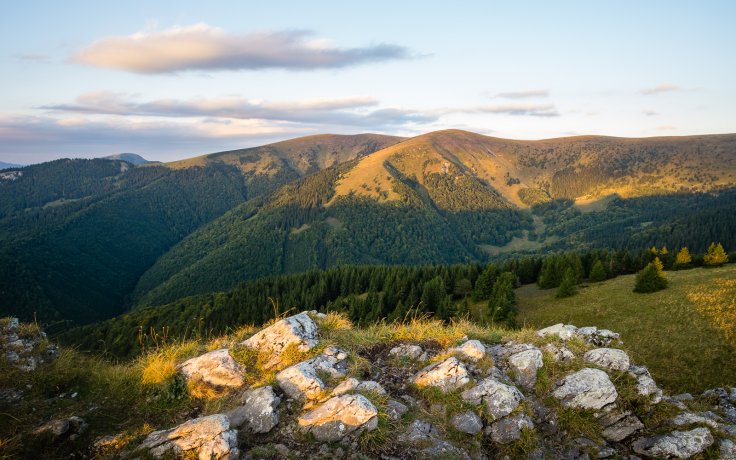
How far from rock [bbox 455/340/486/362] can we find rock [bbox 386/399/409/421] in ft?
8.41

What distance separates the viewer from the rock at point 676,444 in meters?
8.73

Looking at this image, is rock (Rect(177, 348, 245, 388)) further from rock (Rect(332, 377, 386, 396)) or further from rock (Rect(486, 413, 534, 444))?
rock (Rect(486, 413, 534, 444))

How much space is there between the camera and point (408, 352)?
37.3ft

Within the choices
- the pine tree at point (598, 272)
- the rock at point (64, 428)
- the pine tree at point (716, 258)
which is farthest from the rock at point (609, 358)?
the pine tree at point (716, 258)

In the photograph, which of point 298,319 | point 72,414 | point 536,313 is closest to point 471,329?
point 298,319

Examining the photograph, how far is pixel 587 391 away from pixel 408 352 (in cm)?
478

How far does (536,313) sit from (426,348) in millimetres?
48078

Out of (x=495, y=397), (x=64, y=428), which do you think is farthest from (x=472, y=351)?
(x=64, y=428)

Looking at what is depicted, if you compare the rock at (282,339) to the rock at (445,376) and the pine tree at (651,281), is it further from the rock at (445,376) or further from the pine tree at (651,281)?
the pine tree at (651,281)

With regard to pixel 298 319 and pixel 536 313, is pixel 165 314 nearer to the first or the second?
pixel 536 313

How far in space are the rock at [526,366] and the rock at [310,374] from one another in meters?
4.78

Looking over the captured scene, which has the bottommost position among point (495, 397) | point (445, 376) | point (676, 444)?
point (676, 444)

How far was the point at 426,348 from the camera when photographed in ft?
38.1

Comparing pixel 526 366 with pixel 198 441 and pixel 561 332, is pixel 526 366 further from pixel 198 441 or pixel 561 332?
pixel 198 441
